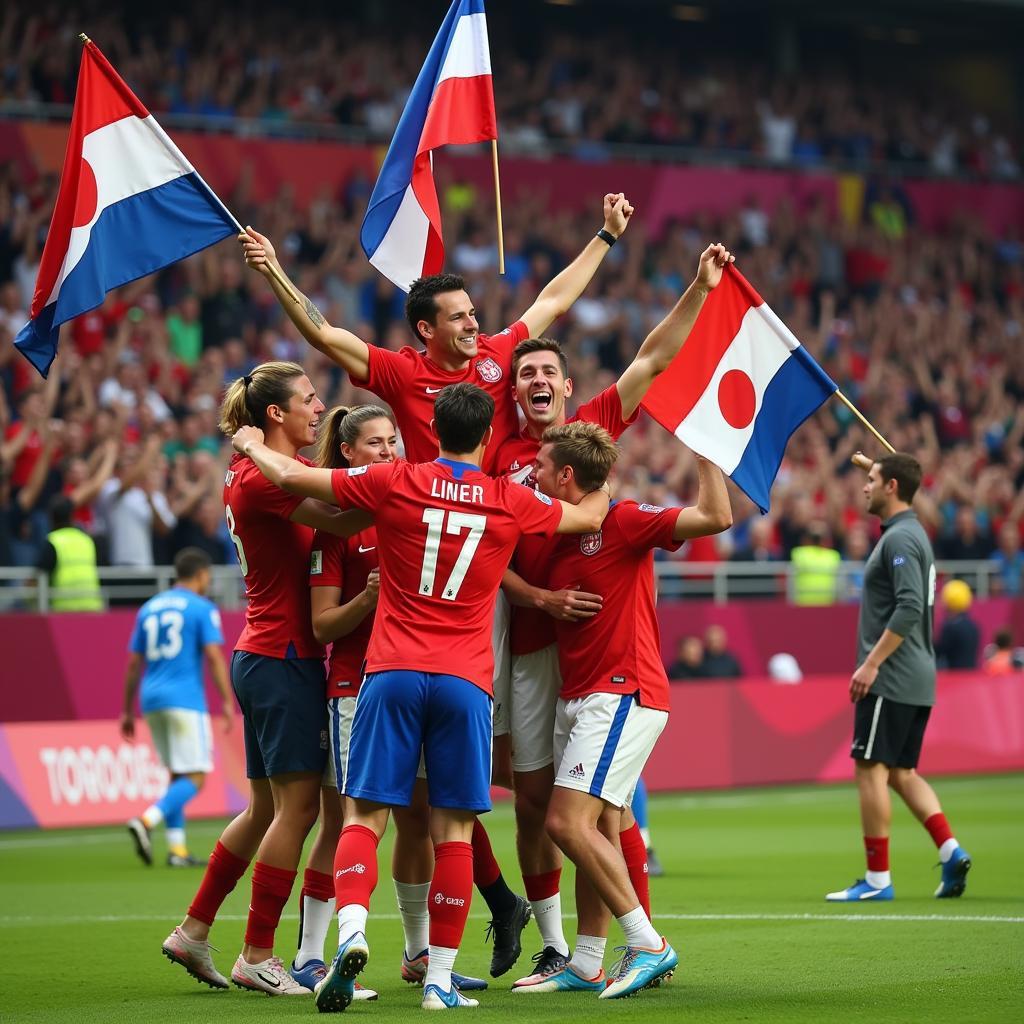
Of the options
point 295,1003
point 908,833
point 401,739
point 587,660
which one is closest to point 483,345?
point 587,660

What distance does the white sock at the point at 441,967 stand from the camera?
293 inches

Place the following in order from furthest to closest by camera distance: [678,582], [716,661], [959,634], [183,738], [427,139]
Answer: [959,634], [678,582], [716,661], [183,738], [427,139]

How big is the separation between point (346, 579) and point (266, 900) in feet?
4.71

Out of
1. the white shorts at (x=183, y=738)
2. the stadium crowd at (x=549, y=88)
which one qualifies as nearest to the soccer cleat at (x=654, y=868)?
the white shorts at (x=183, y=738)

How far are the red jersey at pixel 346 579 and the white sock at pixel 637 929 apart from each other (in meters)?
1.51

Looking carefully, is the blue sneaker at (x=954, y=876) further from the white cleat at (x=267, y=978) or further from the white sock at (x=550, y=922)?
the white cleat at (x=267, y=978)

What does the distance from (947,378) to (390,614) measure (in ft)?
74.3

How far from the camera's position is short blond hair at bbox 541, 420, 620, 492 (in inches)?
318

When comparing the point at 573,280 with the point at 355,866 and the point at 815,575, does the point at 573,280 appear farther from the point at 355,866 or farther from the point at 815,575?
the point at 815,575

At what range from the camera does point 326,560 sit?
8219 mm

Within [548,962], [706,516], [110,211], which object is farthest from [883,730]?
[110,211]

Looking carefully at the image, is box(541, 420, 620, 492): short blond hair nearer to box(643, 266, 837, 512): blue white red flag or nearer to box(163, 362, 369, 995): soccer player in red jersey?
box(643, 266, 837, 512): blue white red flag

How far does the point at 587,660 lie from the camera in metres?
8.16

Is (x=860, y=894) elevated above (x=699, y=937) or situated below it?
below
